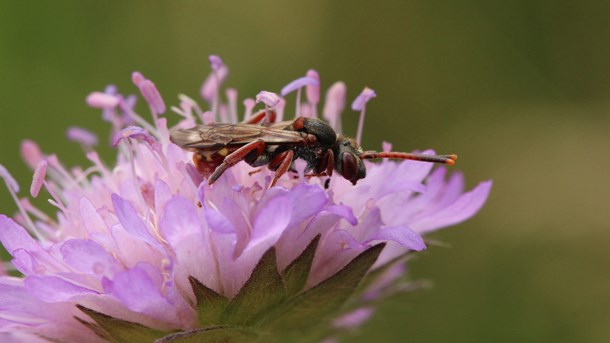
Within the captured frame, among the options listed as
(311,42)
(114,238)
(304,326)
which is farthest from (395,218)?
(311,42)

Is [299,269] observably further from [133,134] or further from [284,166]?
[133,134]

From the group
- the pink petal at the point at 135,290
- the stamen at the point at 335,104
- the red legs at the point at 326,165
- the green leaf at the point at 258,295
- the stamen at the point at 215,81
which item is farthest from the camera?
the stamen at the point at 335,104

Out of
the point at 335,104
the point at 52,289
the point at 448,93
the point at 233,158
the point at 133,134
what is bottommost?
the point at 52,289

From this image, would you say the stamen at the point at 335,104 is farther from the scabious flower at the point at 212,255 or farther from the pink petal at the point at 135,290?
the pink petal at the point at 135,290

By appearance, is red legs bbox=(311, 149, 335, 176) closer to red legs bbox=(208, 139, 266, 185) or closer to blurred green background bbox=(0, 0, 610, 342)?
red legs bbox=(208, 139, 266, 185)

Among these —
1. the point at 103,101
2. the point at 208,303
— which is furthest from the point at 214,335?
the point at 103,101

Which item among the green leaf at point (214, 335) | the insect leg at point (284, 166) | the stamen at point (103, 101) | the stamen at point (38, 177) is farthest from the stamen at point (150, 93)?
the green leaf at point (214, 335)

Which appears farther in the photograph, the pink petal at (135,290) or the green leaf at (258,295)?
the green leaf at (258,295)

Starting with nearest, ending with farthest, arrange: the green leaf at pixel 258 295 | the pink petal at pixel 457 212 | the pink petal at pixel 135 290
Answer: the pink petal at pixel 135 290 → the green leaf at pixel 258 295 → the pink petal at pixel 457 212
